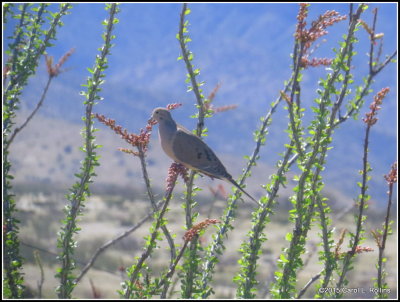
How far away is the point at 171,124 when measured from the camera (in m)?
3.98

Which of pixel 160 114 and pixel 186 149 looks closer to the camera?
pixel 186 149

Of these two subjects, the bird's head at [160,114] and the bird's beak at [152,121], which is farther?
the bird's head at [160,114]

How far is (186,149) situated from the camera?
377 cm

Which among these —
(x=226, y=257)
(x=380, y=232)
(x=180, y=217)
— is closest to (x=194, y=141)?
(x=380, y=232)

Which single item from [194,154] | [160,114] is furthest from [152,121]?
[194,154]

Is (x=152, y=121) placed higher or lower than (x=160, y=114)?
lower

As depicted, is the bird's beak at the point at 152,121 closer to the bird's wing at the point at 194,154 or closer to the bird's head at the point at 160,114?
the bird's head at the point at 160,114

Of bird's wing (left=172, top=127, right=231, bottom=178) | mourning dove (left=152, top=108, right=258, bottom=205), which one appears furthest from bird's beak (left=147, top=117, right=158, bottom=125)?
bird's wing (left=172, top=127, right=231, bottom=178)

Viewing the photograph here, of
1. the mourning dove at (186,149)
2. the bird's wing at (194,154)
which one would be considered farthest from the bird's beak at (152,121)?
the bird's wing at (194,154)

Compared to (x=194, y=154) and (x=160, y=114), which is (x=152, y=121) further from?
(x=194, y=154)

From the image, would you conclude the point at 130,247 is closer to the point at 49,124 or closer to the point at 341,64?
the point at 341,64

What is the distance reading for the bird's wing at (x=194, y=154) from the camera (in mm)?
3756

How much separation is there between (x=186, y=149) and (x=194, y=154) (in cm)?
6

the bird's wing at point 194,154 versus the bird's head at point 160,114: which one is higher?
the bird's head at point 160,114
